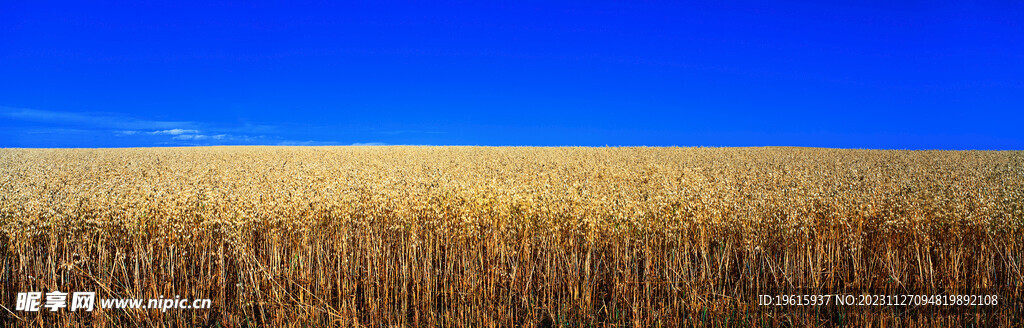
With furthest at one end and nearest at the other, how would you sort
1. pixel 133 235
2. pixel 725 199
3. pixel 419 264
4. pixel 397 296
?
1. pixel 725 199
2. pixel 133 235
3. pixel 419 264
4. pixel 397 296

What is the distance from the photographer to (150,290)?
3.62 metres

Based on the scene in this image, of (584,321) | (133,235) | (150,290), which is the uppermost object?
(133,235)

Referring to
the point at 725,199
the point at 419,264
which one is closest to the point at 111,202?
the point at 419,264

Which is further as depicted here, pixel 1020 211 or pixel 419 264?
pixel 1020 211

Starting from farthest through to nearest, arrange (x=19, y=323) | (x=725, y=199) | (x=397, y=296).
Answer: (x=725, y=199) → (x=397, y=296) → (x=19, y=323)

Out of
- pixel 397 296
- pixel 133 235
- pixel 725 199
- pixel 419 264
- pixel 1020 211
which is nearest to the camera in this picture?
pixel 397 296

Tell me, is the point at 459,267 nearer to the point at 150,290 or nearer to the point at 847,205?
the point at 150,290

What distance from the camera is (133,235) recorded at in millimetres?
4805

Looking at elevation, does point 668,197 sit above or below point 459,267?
above

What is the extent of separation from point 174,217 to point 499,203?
11.4 ft

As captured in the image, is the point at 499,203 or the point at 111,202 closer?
the point at 111,202

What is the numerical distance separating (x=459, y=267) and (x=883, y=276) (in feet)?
11.7

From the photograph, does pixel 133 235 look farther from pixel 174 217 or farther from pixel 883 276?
pixel 883 276

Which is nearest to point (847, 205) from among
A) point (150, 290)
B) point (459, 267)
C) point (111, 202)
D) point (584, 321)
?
point (584, 321)
